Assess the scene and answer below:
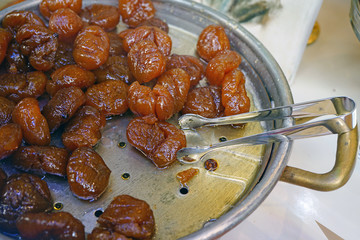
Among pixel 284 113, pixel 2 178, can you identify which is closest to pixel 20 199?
pixel 2 178

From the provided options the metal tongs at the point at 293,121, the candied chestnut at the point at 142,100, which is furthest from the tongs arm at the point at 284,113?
the candied chestnut at the point at 142,100


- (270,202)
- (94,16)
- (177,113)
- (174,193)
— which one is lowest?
(270,202)

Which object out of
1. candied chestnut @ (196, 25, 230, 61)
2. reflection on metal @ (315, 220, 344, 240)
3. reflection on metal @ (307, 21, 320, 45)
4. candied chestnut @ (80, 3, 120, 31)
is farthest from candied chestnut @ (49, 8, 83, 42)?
reflection on metal @ (307, 21, 320, 45)

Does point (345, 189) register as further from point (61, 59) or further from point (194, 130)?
point (61, 59)

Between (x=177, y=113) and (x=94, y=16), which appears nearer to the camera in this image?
(x=177, y=113)

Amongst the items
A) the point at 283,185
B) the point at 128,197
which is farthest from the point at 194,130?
the point at 283,185

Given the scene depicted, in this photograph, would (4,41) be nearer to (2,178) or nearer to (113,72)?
(113,72)

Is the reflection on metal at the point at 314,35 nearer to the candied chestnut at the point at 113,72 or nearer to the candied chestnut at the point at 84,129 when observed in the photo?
the candied chestnut at the point at 113,72
